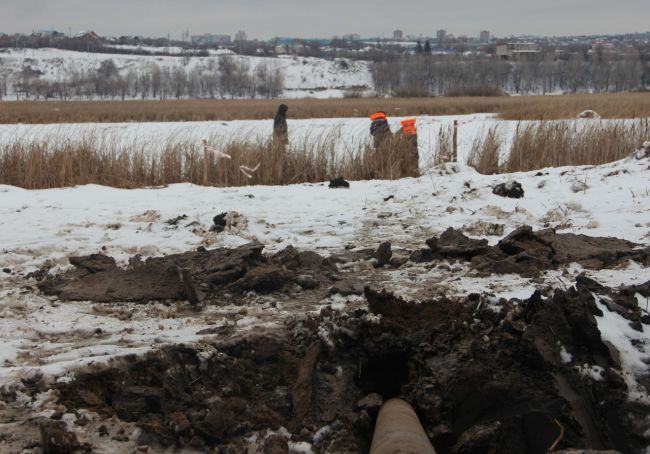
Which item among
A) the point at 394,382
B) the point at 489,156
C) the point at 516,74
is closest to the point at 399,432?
the point at 394,382

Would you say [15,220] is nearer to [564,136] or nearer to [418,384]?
[418,384]

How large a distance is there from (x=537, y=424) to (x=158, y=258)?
3550 mm

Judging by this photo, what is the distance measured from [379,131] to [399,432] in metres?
9.06

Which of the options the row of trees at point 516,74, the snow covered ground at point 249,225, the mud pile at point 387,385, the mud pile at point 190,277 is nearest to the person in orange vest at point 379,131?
the snow covered ground at point 249,225

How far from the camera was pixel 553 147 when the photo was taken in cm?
1109

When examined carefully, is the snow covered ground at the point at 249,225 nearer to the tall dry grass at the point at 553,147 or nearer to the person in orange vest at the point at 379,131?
the tall dry grass at the point at 553,147

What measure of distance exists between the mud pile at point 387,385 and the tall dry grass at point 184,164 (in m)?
6.76

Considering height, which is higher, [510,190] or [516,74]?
[516,74]

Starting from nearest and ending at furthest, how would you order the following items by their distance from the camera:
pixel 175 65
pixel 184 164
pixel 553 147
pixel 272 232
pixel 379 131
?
pixel 272 232 < pixel 184 164 < pixel 553 147 < pixel 379 131 < pixel 175 65

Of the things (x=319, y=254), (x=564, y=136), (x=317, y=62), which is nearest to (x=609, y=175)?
(x=564, y=136)

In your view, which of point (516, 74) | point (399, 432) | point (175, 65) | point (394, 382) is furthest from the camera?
point (175, 65)

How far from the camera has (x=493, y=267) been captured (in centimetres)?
495

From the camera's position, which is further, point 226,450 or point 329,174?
point 329,174

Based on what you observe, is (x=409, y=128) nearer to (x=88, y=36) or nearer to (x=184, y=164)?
(x=184, y=164)
